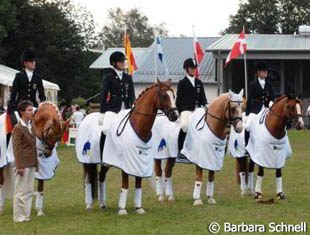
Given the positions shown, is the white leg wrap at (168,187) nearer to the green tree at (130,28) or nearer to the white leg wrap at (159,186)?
the white leg wrap at (159,186)

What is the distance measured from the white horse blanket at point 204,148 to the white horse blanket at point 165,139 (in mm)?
730

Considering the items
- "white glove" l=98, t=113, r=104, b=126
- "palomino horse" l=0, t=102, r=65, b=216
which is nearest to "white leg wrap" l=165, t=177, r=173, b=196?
"white glove" l=98, t=113, r=104, b=126

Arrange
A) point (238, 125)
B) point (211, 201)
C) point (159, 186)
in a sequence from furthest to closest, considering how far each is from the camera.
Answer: point (159, 186), point (211, 201), point (238, 125)

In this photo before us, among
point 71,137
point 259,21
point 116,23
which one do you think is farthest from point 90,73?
point 116,23

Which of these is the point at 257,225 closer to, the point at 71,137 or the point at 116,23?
the point at 71,137

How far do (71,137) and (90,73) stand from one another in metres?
30.1

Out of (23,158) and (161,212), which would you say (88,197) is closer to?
(161,212)

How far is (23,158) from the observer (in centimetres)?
1162

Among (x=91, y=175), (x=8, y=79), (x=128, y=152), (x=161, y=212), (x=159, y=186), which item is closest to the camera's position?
(x=128, y=152)

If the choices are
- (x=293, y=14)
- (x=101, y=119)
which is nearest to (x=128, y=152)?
(x=101, y=119)

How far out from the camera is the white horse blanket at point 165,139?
14.3 meters

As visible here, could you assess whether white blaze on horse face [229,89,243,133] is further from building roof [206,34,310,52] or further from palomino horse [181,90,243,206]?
building roof [206,34,310,52]

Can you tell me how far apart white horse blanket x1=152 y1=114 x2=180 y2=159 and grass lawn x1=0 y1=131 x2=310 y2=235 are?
101 centimetres

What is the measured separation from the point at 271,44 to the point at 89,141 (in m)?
36.2
